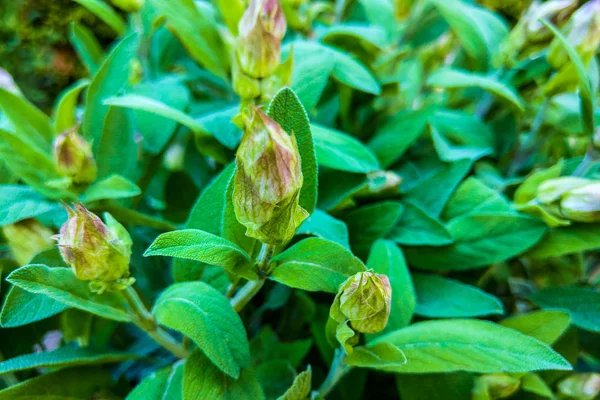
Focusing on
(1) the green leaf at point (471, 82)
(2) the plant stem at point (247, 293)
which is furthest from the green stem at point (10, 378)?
(1) the green leaf at point (471, 82)

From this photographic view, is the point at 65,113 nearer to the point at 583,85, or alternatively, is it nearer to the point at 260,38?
the point at 260,38

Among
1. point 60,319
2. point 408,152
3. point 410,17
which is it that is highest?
point 410,17

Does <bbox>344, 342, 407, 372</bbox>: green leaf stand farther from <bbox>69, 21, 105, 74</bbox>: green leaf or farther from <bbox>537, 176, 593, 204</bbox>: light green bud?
<bbox>69, 21, 105, 74</bbox>: green leaf

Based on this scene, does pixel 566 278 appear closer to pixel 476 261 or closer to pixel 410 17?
pixel 476 261

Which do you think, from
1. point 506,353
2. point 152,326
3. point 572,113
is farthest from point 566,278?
point 152,326

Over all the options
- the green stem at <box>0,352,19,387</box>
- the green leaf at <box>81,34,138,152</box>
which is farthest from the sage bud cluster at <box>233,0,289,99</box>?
the green stem at <box>0,352,19,387</box>

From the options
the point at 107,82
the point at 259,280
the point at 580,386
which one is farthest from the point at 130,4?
the point at 580,386
